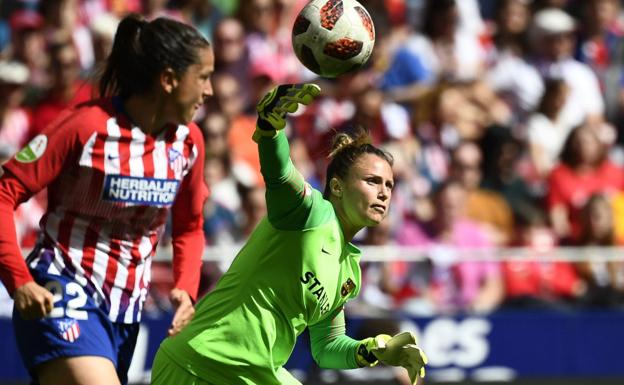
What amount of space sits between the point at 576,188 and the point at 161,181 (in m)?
6.13

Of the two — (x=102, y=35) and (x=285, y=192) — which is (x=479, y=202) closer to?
(x=102, y=35)

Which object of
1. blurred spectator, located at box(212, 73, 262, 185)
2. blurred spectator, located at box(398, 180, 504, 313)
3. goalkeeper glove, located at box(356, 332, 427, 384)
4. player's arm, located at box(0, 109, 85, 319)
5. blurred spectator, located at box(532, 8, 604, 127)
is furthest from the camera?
blurred spectator, located at box(532, 8, 604, 127)

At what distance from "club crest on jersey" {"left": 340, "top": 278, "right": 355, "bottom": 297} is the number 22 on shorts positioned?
987 mm

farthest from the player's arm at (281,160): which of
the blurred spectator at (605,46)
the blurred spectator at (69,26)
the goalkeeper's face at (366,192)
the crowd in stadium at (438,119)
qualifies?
the blurred spectator at (605,46)

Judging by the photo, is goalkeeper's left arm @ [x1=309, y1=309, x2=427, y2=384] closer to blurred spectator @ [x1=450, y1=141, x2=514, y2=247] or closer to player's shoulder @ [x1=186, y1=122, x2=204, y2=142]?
player's shoulder @ [x1=186, y1=122, x2=204, y2=142]

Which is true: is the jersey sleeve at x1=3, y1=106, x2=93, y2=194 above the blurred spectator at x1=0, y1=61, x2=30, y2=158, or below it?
above

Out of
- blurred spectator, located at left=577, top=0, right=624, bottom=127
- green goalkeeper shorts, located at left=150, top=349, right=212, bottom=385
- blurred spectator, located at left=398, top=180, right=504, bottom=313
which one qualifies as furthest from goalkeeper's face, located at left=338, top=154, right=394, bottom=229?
blurred spectator, located at left=577, top=0, right=624, bottom=127

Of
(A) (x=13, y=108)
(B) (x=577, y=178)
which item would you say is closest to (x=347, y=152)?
(A) (x=13, y=108)

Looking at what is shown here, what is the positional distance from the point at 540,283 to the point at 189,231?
15.7 feet

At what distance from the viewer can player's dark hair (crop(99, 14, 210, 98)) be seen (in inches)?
184

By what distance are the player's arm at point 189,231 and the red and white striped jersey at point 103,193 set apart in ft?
0.43

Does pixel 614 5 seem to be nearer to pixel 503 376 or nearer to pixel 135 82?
pixel 503 376

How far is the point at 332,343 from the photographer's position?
16.5 feet

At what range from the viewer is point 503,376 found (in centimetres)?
913
